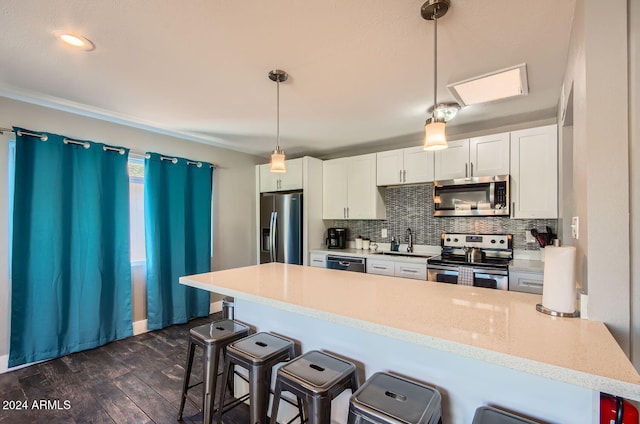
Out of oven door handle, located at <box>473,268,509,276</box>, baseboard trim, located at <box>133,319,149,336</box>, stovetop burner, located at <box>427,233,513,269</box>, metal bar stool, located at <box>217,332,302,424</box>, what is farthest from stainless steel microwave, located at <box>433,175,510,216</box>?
baseboard trim, located at <box>133,319,149,336</box>

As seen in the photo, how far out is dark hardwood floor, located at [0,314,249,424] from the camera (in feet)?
6.48

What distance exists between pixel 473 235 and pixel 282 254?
2.47 m

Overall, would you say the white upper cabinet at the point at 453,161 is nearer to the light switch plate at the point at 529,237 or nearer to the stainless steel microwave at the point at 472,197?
the stainless steel microwave at the point at 472,197

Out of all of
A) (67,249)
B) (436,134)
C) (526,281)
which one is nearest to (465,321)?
(436,134)

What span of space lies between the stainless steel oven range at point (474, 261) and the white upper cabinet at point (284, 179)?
2.10 m

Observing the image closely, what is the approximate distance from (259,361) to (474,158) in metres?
2.90

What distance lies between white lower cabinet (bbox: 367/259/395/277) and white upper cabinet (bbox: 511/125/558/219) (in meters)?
1.37

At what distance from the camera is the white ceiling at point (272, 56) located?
1.48 metres

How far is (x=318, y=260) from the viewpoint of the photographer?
13.2 ft

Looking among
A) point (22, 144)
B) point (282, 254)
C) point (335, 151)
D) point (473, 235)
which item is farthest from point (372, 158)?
point (22, 144)

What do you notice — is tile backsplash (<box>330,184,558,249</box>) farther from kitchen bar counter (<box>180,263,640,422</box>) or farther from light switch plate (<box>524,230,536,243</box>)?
kitchen bar counter (<box>180,263,640,422</box>)

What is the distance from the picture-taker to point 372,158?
12.7 ft

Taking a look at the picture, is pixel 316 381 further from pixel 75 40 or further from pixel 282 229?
pixel 282 229

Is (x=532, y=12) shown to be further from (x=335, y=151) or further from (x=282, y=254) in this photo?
(x=282, y=254)
